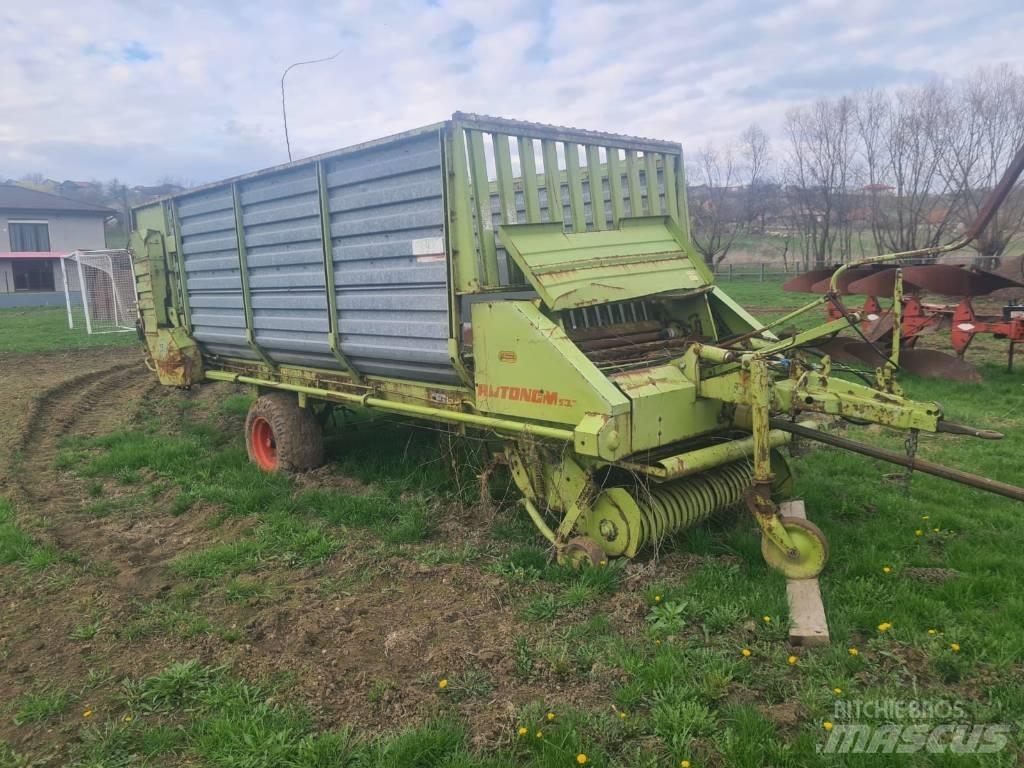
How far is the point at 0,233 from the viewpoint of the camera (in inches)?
1332

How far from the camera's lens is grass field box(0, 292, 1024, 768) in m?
2.94

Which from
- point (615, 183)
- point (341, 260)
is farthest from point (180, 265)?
point (615, 183)

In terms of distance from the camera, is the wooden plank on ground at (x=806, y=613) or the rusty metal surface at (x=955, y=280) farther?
the rusty metal surface at (x=955, y=280)

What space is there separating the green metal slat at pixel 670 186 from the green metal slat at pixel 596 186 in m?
0.65

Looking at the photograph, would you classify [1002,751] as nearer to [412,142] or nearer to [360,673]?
[360,673]

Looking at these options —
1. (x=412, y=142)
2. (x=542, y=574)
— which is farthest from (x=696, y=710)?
(x=412, y=142)

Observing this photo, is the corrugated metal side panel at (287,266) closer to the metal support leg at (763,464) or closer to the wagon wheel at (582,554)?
the wagon wheel at (582,554)

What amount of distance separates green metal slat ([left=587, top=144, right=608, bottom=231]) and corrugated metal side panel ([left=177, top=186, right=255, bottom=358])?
10.9ft

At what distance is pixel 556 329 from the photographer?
421 cm

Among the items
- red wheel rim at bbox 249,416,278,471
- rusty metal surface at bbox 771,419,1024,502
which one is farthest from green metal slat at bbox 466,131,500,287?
red wheel rim at bbox 249,416,278,471

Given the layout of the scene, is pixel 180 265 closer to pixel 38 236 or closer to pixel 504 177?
pixel 504 177

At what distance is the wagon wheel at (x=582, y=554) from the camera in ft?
13.8

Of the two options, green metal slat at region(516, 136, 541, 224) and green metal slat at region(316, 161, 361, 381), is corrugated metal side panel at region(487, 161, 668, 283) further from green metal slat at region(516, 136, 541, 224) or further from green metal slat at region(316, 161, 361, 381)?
green metal slat at region(316, 161, 361, 381)

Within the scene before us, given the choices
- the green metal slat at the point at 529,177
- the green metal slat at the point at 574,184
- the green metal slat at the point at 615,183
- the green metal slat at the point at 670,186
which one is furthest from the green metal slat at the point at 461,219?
the green metal slat at the point at 670,186
